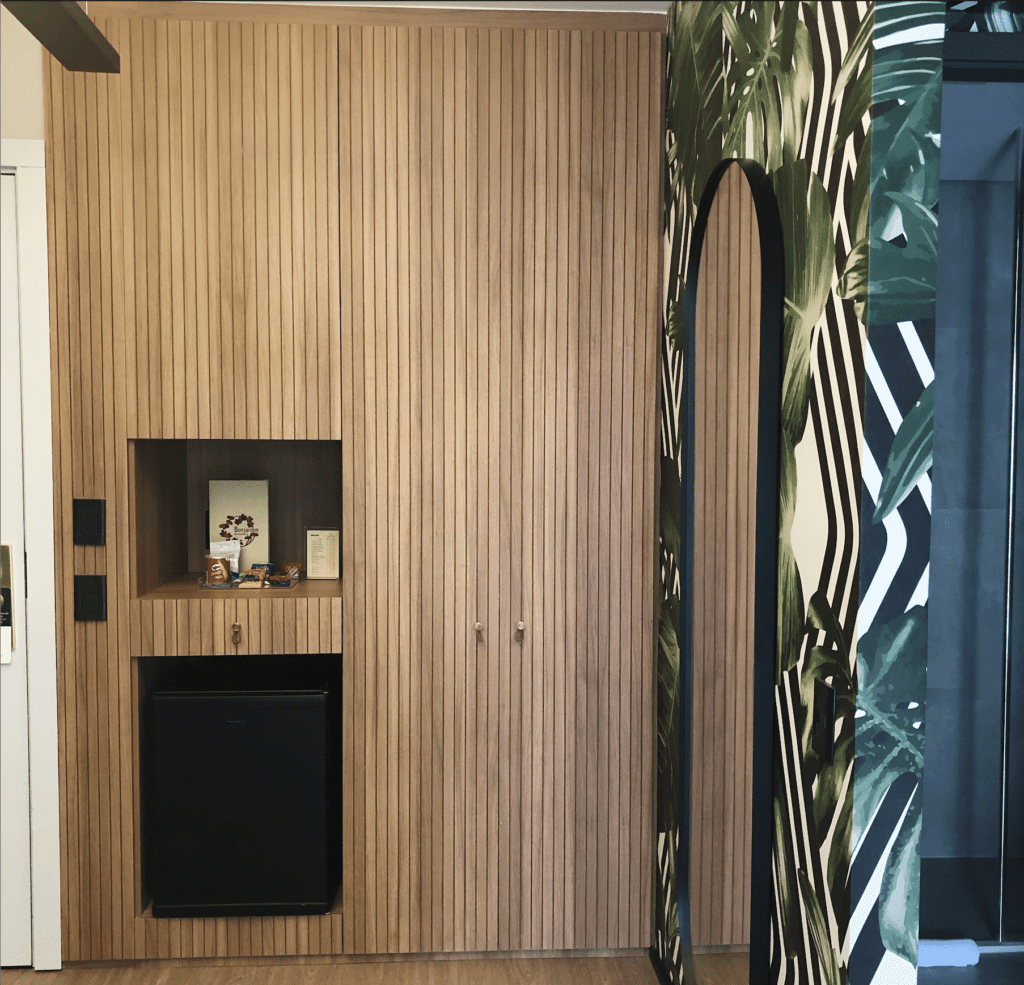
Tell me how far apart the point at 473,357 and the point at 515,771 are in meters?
1.18

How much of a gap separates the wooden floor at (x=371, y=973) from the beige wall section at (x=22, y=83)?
91.4 inches

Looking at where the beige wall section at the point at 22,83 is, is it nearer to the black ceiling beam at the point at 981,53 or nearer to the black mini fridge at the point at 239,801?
the black mini fridge at the point at 239,801

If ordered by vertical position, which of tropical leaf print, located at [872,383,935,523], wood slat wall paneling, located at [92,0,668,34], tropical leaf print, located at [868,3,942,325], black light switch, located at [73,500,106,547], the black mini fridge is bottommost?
the black mini fridge

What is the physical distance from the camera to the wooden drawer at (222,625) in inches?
96.3

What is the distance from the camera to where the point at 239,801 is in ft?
8.09

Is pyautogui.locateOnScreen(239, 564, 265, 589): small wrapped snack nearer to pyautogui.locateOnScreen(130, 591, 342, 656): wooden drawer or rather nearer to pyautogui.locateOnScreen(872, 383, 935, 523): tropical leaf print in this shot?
pyautogui.locateOnScreen(130, 591, 342, 656): wooden drawer

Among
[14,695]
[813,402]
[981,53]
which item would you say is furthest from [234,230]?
[981,53]

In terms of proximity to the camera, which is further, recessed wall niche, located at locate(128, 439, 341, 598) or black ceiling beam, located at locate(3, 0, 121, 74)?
recessed wall niche, located at locate(128, 439, 341, 598)

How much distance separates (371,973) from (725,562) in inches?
62.7

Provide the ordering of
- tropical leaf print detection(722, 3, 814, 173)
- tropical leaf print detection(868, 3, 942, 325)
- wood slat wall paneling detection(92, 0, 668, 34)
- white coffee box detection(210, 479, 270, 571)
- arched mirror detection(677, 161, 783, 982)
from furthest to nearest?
white coffee box detection(210, 479, 270, 571) < wood slat wall paneling detection(92, 0, 668, 34) < arched mirror detection(677, 161, 783, 982) < tropical leaf print detection(722, 3, 814, 173) < tropical leaf print detection(868, 3, 942, 325)

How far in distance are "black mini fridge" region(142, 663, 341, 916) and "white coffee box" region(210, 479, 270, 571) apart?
46 cm

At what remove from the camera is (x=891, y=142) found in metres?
1.23

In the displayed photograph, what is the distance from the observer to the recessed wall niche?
9.13ft

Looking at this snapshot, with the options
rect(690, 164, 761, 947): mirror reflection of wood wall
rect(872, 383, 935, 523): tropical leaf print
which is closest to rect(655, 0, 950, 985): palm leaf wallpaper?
rect(872, 383, 935, 523): tropical leaf print
